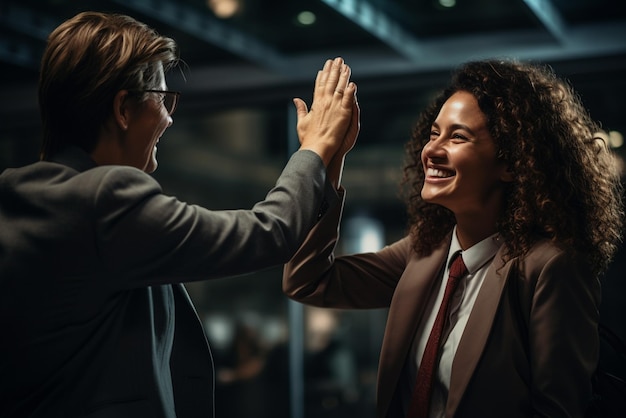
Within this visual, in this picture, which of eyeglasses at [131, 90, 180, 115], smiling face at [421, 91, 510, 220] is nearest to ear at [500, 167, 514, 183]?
smiling face at [421, 91, 510, 220]

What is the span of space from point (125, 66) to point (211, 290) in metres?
4.60

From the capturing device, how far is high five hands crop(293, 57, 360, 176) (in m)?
1.47

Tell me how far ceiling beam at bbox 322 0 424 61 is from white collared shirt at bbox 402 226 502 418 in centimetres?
251

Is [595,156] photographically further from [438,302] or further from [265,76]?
[265,76]

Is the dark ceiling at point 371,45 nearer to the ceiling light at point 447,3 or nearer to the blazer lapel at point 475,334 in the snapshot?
the ceiling light at point 447,3

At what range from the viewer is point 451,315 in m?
1.80

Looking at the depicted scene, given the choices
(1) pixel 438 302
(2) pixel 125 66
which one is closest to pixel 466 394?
(1) pixel 438 302

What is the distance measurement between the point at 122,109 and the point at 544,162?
3.20 ft

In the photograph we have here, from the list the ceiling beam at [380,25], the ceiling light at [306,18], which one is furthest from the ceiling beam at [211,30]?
the ceiling beam at [380,25]

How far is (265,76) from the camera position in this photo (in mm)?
5316

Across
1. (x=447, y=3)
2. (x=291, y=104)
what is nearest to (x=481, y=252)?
(x=447, y=3)

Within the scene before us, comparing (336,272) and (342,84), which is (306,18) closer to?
(336,272)

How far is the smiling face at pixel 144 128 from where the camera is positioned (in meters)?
1.41

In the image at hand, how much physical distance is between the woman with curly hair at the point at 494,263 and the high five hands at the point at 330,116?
0.52 feet
